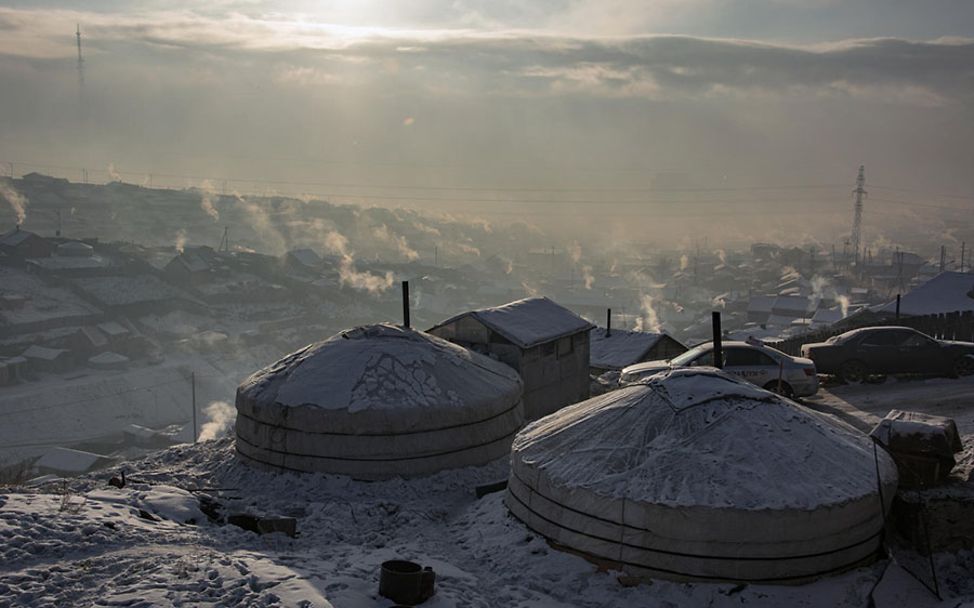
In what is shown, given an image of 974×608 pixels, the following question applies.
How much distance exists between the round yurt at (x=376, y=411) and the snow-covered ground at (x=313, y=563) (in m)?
1.44

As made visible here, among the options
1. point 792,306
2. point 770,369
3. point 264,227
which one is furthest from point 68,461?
point 264,227

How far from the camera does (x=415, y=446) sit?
44.6 ft

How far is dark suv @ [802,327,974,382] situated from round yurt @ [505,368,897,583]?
8584 mm

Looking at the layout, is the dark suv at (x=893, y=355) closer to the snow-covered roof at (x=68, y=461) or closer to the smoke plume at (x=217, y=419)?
the snow-covered roof at (x=68, y=461)

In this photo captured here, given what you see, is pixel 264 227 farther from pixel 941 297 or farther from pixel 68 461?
pixel 941 297

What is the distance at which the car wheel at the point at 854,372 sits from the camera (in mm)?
18516

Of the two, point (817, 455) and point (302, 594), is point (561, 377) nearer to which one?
point (817, 455)

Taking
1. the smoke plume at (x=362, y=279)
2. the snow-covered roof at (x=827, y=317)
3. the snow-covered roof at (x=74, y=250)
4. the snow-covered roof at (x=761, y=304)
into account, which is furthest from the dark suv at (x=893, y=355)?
the snow-covered roof at (x=74, y=250)

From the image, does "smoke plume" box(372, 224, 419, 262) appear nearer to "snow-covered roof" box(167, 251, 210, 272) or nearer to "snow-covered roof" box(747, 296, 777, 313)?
"snow-covered roof" box(167, 251, 210, 272)

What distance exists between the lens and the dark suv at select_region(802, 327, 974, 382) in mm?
18281

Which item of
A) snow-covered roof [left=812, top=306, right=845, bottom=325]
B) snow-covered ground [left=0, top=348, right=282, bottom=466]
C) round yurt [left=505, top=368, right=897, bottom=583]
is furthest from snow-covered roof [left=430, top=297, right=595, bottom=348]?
snow-covered roof [left=812, top=306, right=845, bottom=325]

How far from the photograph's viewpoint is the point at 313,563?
28.6 feet

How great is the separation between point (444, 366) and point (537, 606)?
275 inches

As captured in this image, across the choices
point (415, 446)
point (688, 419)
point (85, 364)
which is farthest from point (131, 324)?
point (688, 419)
